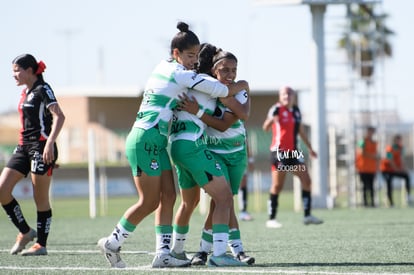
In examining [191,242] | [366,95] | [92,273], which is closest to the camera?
[92,273]

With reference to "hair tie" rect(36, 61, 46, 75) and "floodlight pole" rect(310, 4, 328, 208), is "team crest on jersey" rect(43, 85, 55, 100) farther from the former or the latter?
"floodlight pole" rect(310, 4, 328, 208)

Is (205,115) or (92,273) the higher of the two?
(205,115)

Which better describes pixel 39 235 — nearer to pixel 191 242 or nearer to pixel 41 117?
pixel 41 117

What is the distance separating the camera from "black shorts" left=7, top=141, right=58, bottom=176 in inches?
401

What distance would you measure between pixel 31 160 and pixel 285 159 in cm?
547

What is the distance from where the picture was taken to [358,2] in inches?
858

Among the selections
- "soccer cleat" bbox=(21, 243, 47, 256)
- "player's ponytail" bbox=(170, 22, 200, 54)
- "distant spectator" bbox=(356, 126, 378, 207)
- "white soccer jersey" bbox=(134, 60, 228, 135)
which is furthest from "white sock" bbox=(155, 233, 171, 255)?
"distant spectator" bbox=(356, 126, 378, 207)

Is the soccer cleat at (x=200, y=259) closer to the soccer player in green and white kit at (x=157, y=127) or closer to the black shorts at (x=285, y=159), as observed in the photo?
the soccer player in green and white kit at (x=157, y=127)

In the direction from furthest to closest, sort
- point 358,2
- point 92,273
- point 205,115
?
point 358,2 < point 205,115 < point 92,273

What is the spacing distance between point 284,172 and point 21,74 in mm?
5622

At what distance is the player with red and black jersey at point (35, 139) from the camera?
33.5 ft

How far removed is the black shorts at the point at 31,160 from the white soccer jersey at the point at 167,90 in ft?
6.85

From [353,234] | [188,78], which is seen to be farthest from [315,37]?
[188,78]

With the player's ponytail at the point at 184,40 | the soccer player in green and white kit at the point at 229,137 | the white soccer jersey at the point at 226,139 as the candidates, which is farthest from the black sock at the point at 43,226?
the player's ponytail at the point at 184,40
